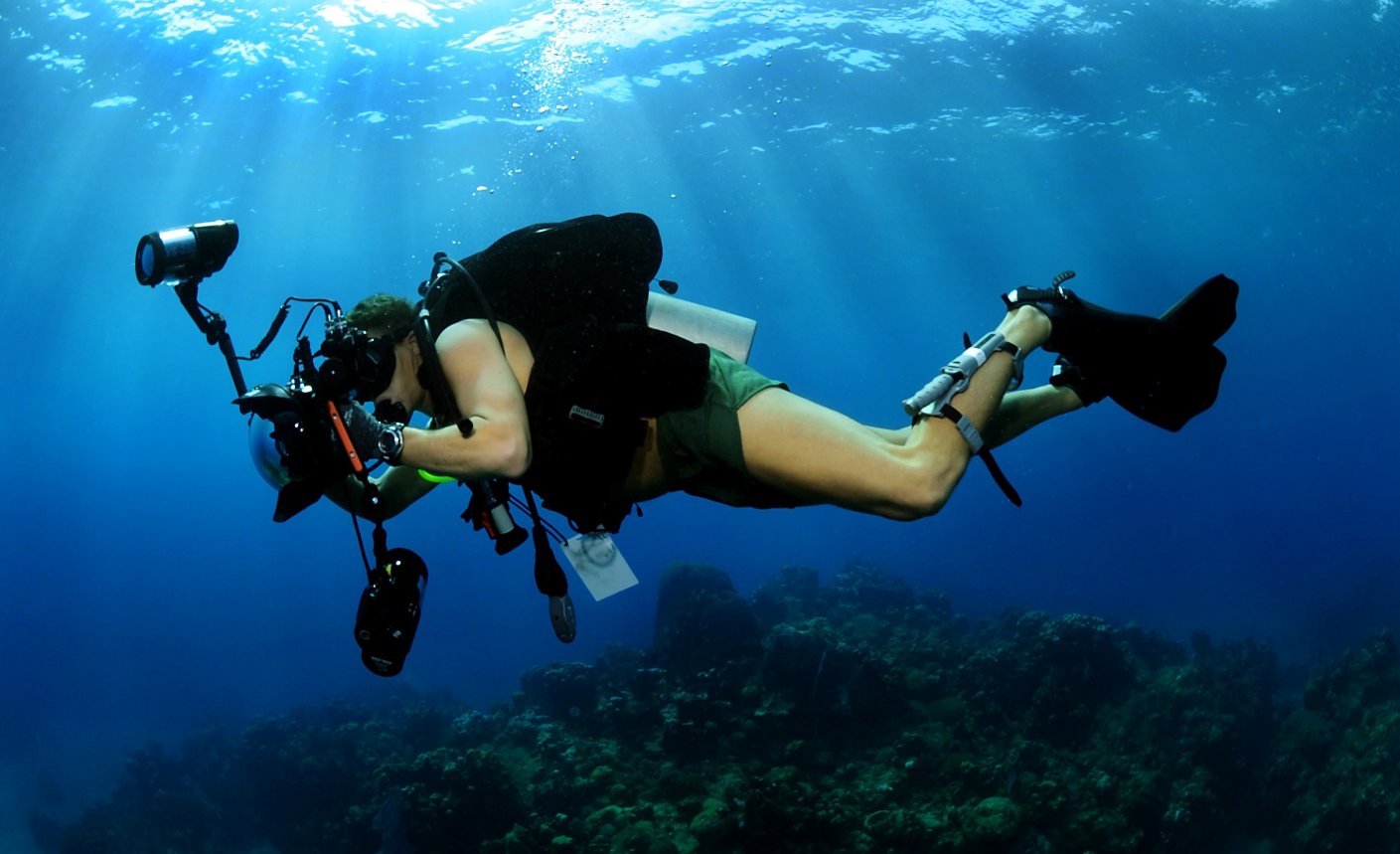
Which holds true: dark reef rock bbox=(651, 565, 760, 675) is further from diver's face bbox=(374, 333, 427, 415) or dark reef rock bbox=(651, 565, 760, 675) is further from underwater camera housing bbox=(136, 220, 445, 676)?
diver's face bbox=(374, 333, 427, 415)

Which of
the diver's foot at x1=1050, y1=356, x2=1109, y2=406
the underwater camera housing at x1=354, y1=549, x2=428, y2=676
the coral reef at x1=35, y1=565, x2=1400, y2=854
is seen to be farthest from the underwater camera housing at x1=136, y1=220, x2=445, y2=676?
the coral reef at x1=35, y1=565, x2=1400, y2=854

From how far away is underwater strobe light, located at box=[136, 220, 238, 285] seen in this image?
339 cm

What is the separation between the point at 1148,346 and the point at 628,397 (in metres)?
2.51

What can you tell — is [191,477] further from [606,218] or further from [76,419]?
[606,218]

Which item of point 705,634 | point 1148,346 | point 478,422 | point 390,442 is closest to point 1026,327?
point 1148,346

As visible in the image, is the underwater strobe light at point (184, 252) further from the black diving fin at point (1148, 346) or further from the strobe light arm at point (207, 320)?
the black diving fin at point (1148, 346)

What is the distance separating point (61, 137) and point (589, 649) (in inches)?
958

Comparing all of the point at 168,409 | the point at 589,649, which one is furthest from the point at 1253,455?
the point at 168,409

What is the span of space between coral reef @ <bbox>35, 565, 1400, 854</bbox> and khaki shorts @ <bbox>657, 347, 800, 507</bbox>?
19.0 feet

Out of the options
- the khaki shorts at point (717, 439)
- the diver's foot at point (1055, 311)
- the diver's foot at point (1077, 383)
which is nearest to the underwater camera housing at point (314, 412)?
the khaki shorts at point (717, 439)

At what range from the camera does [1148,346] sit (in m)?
3.85

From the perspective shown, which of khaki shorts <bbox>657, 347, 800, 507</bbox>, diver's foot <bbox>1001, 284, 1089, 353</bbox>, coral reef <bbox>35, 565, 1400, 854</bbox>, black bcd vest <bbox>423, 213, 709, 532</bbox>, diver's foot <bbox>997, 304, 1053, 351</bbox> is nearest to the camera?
black bcd vest <bbox>423, 213, 709, 532</bbox>

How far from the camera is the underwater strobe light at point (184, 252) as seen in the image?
3.39 metres

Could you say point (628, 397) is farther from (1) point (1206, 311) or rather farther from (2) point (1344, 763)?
(2) point (1344, 763)
